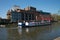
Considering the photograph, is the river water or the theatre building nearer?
the river water

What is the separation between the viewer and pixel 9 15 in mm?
82250

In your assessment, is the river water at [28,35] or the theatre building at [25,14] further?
the theatre building at [25,14]

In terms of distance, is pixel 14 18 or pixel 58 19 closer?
pixel 14 18

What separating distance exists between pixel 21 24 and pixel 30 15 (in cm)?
4013

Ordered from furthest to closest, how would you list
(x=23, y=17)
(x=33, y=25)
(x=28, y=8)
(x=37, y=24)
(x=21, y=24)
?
(x=28, y=8) → (x=23, y=17) → (x=37, y=24) → (x=33, y=25) → (x=21, y=24)

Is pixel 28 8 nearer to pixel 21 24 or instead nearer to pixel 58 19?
pixel 58 19

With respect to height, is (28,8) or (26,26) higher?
(28,8)

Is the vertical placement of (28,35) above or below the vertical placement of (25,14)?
below

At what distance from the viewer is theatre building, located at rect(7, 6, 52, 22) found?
79162 millimetres

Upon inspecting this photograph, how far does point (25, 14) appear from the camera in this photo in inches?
3391

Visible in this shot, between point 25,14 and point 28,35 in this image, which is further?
point 25,14

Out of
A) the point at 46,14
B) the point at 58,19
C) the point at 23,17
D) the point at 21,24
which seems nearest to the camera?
the point at 21,24

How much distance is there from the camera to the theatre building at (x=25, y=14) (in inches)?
3117

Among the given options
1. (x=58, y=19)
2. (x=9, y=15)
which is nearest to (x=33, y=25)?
(x=9, y=15)
